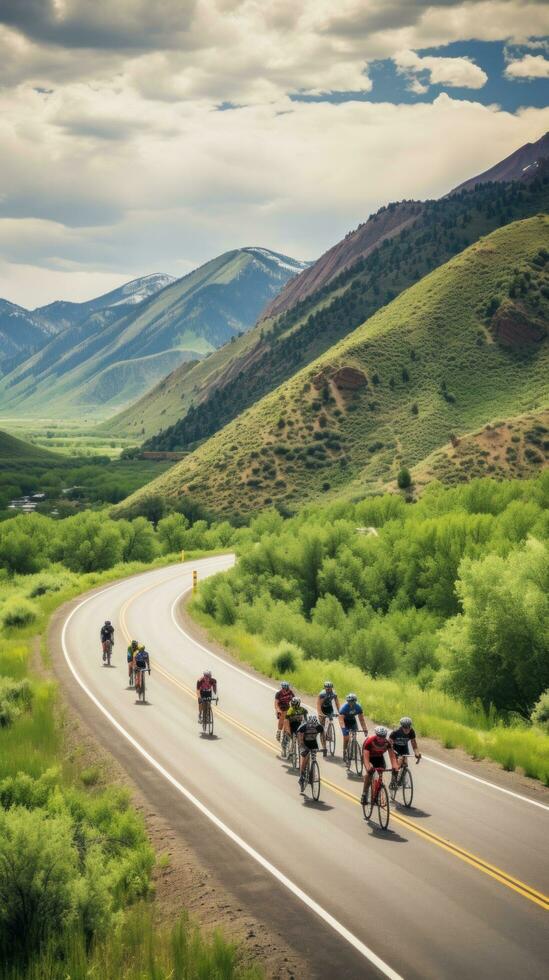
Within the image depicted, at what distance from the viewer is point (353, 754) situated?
17891mm

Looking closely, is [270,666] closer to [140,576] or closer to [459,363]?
[140,576]

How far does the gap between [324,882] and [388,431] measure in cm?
9061

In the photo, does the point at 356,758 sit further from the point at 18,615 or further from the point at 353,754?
the point at 18,615

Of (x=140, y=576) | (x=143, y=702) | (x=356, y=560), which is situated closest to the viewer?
(x=143, y=702)

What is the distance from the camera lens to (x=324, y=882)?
39.3 feet

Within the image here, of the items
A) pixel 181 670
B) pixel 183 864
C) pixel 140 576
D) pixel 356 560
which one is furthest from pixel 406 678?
pixel 140 576

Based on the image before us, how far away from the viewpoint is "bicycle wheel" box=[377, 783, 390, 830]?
13938mm

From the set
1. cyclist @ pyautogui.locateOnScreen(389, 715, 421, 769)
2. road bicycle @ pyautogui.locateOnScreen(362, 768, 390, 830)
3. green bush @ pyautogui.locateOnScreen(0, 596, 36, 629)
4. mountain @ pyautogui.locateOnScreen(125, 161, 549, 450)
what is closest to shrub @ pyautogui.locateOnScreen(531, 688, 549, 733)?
cyclist @ pyautogui.locateOnScreen(389, 715, 421, 769)

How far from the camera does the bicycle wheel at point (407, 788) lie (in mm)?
15040

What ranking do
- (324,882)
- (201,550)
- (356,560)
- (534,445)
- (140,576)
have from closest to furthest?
(324,882) → (356,560) → (140,576) → (201,550) → (534,445)

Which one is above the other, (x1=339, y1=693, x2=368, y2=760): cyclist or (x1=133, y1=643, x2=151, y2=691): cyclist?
(x1=339, y1=693, x2=368, y2=760): cyclist

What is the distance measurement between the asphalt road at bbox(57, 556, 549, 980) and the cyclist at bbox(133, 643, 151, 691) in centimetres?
218

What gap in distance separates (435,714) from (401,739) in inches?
306

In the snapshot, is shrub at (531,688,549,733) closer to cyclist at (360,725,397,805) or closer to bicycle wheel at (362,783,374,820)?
bicycle wheel at (362,783,374,820)
